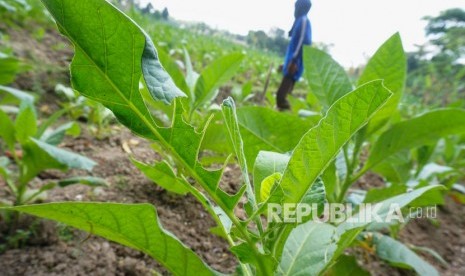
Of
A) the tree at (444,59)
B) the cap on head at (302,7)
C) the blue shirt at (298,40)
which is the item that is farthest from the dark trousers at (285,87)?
the tree at (444,59)

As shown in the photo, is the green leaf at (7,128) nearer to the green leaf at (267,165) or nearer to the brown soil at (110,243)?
the brown soil at (110,243)

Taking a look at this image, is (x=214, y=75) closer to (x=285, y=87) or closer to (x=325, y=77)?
(x=325, y=77)

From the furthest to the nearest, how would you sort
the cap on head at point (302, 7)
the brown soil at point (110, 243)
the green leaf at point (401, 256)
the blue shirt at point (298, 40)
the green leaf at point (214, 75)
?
the green leaf at point (214, 75)
the blue shirt at point (298, 40)
the green leaf at point (401, 256)
the brown soil at point (110, 243)
the cap on head at point (302, 7)

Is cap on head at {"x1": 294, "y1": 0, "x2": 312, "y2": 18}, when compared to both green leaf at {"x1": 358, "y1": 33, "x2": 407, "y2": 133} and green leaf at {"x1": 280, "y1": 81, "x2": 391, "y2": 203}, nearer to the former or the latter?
green leaf at {"x1": 358, "y1": 33, "x2": 407, "y2": 133}

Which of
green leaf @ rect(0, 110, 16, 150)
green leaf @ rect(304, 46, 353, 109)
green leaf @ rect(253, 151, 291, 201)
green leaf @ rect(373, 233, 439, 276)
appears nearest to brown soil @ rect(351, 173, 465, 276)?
green leaf @ rect(373, 233, 439, 276)

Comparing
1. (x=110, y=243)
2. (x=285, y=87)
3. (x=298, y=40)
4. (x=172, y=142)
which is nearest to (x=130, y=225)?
(x=172, y=142)

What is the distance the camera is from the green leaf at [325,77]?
126 centimetres

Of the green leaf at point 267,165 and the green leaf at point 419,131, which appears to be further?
the green leaf at point 419,131

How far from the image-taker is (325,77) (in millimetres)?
1285

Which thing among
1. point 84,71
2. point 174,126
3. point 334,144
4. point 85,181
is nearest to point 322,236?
point 334,144

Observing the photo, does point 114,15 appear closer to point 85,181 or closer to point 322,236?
point 322,236

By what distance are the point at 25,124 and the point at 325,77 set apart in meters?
1.09

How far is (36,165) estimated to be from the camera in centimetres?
127

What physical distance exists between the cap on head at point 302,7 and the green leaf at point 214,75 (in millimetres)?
722
